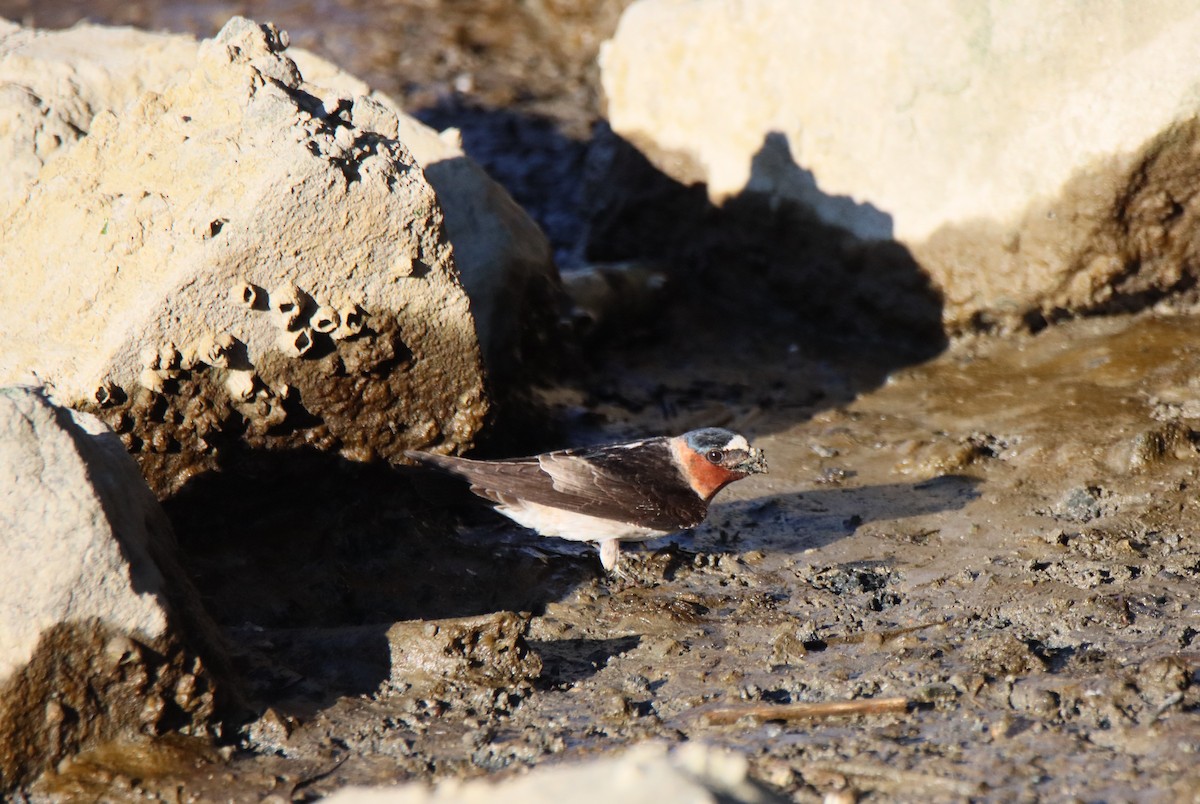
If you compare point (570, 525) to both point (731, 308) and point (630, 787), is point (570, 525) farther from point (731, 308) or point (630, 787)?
point (731, 308)

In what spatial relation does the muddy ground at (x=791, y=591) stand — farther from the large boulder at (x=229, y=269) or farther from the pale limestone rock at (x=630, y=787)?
the pale limestone rock at (x=630, y=787)

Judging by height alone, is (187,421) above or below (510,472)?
above

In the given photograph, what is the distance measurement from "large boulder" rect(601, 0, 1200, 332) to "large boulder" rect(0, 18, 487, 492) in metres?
3.08

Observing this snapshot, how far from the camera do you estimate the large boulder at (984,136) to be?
6555mm

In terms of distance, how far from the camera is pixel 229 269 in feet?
16.6

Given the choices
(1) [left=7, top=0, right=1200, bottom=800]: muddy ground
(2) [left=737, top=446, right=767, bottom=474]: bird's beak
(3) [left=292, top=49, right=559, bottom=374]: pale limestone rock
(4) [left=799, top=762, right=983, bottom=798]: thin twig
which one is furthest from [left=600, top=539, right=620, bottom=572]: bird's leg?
(4) [left=799, top=762, right=983, bottom=798]: thin twig

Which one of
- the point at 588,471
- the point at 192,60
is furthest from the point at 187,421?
the point at 192,60

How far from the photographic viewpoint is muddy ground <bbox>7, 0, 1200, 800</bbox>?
3.97m

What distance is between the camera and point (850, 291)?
7.68 m

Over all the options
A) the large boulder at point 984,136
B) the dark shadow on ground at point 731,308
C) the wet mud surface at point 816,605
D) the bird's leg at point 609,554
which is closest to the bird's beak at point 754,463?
the wet mud surface at point 816,605

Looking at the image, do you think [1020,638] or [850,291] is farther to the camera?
[850,291]

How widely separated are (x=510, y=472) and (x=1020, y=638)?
230 centimetres

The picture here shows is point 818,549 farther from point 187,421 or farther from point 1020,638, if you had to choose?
point 187,421

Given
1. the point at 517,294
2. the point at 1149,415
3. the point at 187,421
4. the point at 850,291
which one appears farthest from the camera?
the point at 850,291
